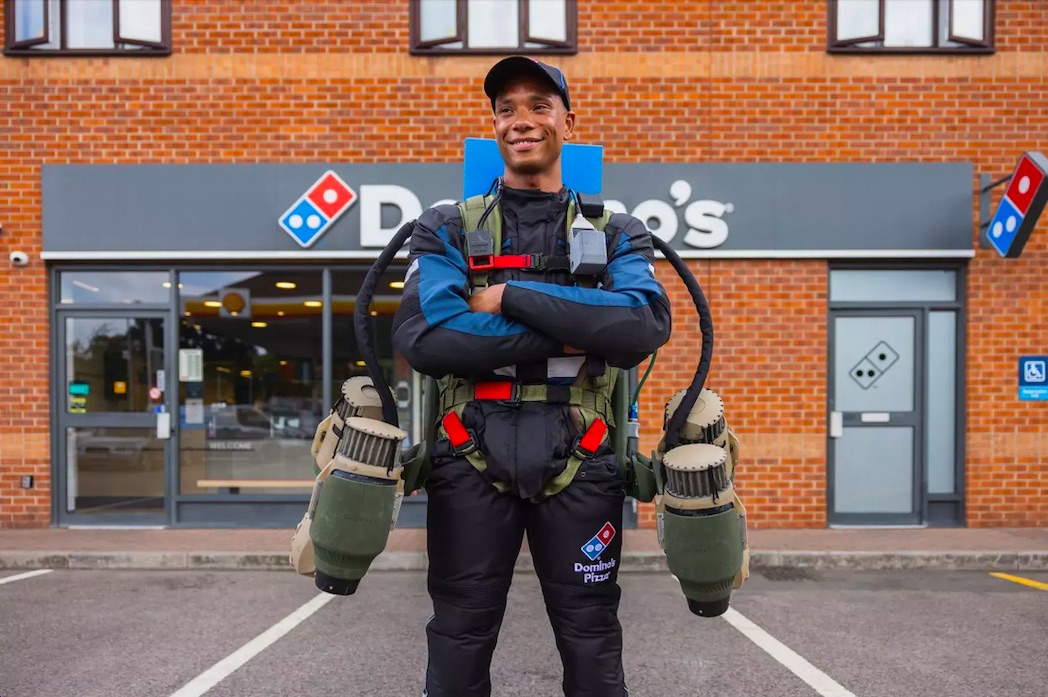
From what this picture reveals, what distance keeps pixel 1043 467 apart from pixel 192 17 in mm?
9807

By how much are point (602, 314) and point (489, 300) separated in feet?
1.00

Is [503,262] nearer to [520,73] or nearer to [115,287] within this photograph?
[520,73]

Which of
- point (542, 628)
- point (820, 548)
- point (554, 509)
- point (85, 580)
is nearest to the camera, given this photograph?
point (554, 509)

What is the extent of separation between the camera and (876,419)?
7.69 metres

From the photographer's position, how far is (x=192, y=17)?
7.53 meters

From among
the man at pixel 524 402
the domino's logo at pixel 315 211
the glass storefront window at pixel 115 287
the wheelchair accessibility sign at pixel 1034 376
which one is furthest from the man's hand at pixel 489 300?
the wheelchair accessibility sign at pixel 1034 376

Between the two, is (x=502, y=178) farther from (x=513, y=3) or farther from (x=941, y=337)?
(x=941, y=337)

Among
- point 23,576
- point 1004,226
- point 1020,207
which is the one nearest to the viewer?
point 23,576

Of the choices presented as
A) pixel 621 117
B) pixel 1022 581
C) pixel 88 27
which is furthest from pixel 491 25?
pixel 1022 581

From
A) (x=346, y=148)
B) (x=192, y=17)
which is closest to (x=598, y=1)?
(x=346, y=148)

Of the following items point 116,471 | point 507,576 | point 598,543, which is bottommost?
point 116,471

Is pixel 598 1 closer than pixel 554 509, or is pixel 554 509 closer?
pixel 554 509

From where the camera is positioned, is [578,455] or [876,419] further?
[876,419]

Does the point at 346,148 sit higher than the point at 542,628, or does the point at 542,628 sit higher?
the point at 346,148
